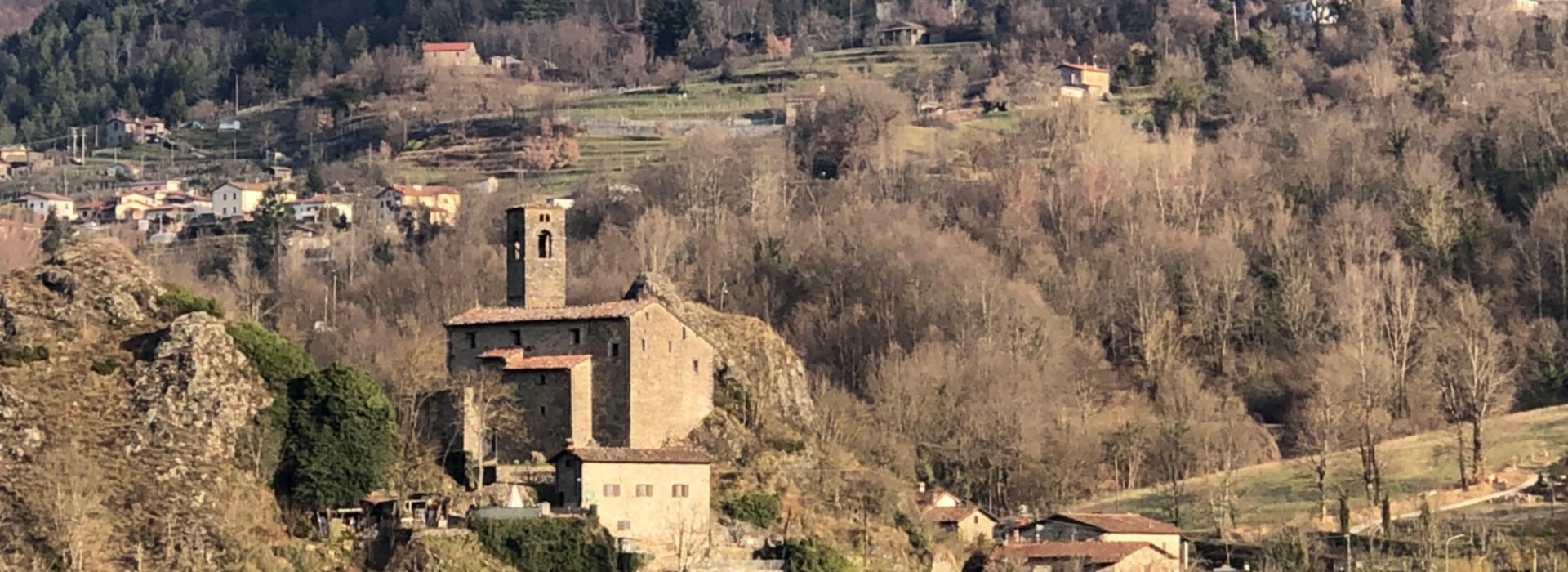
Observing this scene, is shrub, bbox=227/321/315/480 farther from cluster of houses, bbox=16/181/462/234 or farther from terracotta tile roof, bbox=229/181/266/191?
terracotta tile roof, bbox=229/181/266/191

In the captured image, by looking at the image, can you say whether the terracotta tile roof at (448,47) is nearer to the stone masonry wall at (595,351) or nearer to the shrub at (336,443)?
the stone masonry wall at (595,351)

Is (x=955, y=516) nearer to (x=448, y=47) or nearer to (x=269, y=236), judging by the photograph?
(x=269, y=236)

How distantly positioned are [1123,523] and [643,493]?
1434 centimetres

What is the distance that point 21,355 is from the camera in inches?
2391

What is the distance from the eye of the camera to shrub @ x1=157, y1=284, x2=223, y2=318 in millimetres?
63281

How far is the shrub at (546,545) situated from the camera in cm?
5881

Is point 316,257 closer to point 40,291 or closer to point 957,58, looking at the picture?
point 957,58

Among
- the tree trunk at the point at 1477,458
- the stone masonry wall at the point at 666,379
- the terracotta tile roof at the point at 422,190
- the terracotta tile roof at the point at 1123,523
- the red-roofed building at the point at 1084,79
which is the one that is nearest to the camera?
the stone masonry wall at the point at 666,379

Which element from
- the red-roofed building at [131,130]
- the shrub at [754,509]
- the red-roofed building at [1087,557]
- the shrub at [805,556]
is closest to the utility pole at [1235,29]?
the red-roofed building at [131,130]

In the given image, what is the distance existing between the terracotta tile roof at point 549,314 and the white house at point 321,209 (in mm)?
66844

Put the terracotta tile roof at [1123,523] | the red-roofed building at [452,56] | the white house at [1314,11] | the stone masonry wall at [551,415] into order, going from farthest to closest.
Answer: the red-roofed building at [452,56] < the white house at [1314,11] < the terracotta tile roof at [1123,523] < the stone masonry wall at [551,415]

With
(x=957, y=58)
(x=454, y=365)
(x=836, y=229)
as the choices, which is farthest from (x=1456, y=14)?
(x=454, y=365)

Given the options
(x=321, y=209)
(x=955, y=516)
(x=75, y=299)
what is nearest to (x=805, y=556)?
(x=955, y=516)

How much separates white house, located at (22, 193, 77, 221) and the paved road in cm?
8631
